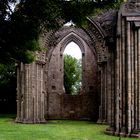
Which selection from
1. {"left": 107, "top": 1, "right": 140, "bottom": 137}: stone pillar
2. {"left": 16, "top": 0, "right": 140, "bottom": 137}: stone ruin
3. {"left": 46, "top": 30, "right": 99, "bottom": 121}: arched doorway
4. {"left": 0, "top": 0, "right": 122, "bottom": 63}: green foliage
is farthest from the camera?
{"left": 46, "top": 30, "right": 99, "bottom": 121}: arched doorway

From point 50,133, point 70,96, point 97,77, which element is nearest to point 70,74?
point 70,96

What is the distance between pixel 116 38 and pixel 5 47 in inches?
434

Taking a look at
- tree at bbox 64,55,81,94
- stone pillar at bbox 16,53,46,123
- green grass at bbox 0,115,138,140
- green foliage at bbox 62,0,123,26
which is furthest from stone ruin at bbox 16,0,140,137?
tree at bbox 64,55,81,94

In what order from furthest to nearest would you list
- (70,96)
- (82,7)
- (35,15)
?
(70,96) < (35,15) < (82,7)

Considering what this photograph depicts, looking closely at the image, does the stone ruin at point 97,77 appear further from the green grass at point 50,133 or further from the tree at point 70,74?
the tree at point 70,74

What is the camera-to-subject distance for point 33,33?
28.8 ft

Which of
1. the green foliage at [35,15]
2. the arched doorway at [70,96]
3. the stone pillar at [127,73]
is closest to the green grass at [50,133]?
the stone pillar at [127,73]

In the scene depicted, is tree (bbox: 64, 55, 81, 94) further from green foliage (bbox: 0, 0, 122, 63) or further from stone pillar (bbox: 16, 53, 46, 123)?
green foliage (bbox: 0, 0, 122, 63)

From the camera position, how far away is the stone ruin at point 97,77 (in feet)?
61.0

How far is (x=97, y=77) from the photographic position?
1511 inches

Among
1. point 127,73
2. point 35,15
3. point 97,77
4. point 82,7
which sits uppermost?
point 82,7

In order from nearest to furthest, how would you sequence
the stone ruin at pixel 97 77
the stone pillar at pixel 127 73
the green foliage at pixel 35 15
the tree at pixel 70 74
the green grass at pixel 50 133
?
the green foliage at pixel 35 15, the green grass at pixel 50 133, the stone pillar at pixel 127 73, the stone ruin at pixel 97 77, the tree at pixel 70 74

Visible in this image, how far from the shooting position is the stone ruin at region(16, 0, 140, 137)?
18.6 metres

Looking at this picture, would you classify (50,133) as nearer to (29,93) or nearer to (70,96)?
(29,93)
